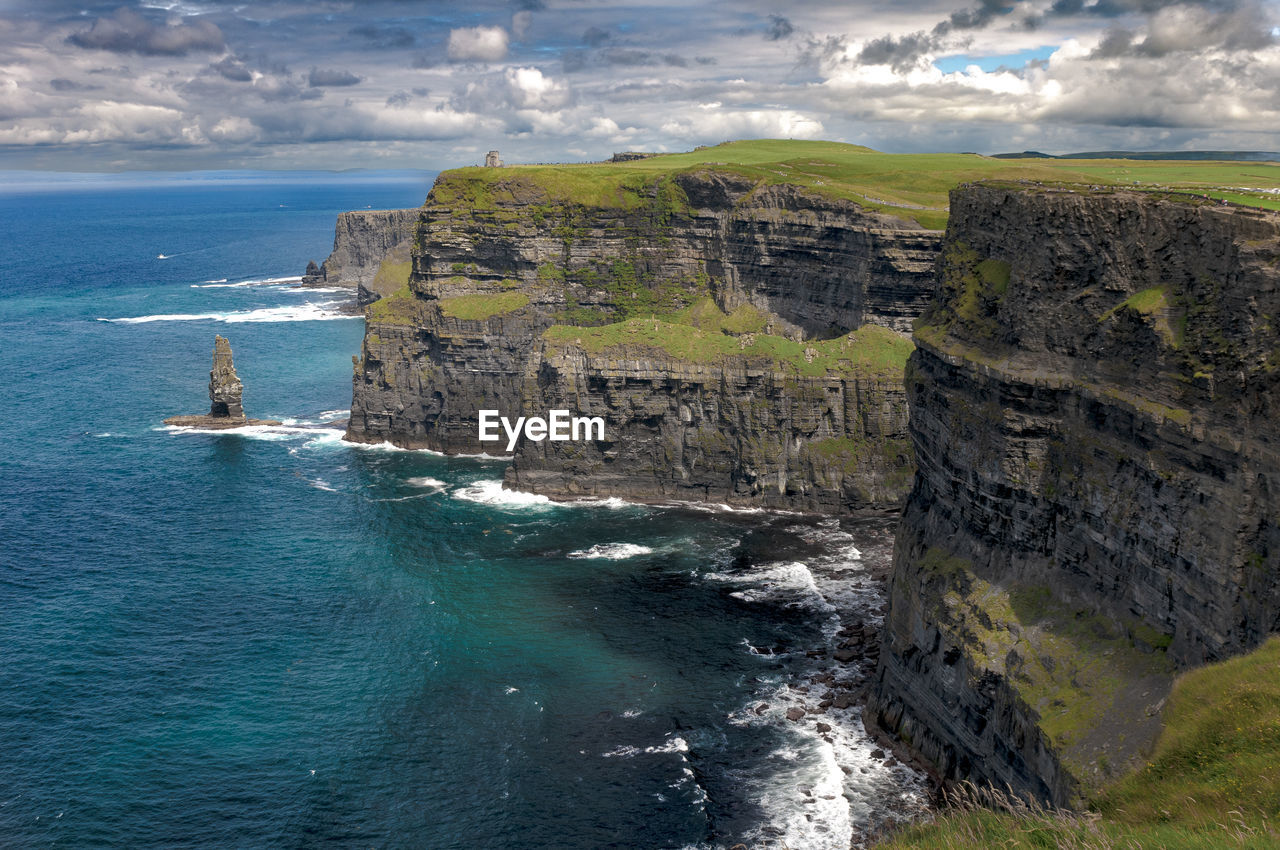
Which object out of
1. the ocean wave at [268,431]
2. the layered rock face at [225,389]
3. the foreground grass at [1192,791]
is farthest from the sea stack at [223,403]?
the foreground grass at [1192,791]

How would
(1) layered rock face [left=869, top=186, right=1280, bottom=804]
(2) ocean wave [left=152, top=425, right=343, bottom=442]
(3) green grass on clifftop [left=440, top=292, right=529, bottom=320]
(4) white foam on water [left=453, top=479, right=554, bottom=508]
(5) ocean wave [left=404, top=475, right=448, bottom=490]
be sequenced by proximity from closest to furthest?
(1) layered rock face [left=869, top=186, right=1280, bottom=804] < (4) white foam on water [left=453, top=479, right=554, bottom=508] < (5) ocean wave [left=404, top=475, right=448, bottom=490] < (3) green grass on clifftop [left=440, top=292, right=529, bottom=320] < (2) ocean wave [left=152, top=425, right=343, bottom=442]

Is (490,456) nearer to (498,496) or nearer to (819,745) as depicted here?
(498,496)

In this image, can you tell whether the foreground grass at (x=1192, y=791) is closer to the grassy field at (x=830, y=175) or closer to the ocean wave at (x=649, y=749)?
the ocean wave at (x=649, y=749)

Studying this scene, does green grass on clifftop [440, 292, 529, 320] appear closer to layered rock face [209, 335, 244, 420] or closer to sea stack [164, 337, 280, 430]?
sea stack [164, 337, 280, 430]

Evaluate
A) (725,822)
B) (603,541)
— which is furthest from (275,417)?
(725,822)

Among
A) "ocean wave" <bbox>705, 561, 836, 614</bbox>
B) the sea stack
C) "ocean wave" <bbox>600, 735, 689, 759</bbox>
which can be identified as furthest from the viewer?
the sea stack

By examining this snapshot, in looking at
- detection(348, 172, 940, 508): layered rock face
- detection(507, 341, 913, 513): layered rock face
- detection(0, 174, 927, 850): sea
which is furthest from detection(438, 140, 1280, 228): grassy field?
detection(0, 174, 927, 850): sea
